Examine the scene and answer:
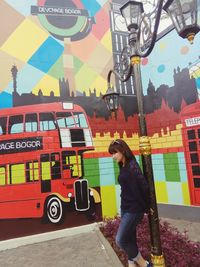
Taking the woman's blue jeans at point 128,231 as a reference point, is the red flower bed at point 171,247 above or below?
below

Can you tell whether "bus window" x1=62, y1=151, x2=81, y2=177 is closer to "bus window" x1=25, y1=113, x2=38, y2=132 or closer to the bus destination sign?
the bus destination sign

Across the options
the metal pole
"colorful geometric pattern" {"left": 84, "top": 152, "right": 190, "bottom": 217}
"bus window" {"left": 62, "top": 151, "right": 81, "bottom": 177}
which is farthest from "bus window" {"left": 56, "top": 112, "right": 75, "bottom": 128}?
the metal pole

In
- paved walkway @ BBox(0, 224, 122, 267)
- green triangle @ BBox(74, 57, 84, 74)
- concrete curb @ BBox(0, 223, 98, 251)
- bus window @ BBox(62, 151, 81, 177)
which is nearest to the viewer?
paved walkway @ BBox(0, 224, 122, 267)

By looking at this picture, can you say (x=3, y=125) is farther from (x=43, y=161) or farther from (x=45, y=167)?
(x=45, y=167)

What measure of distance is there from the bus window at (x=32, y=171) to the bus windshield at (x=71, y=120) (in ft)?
3.43

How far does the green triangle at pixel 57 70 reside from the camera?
6.48 meters

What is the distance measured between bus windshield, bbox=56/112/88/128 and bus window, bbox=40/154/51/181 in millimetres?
790

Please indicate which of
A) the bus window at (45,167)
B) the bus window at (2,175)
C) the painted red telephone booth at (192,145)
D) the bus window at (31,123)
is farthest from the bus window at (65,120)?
the painted red telephone booth at (192,145)

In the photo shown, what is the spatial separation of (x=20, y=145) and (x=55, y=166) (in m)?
0.87

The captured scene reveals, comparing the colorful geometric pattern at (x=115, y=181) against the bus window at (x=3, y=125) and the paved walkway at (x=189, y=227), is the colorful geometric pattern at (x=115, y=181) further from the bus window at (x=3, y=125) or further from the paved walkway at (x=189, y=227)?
the bus window at (x=3, y=125)

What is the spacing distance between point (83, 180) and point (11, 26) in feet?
12.3

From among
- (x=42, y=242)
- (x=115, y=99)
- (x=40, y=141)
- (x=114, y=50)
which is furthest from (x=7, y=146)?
(x=114, y=50)

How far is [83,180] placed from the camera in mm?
6375

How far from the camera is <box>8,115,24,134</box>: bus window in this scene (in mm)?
5980
